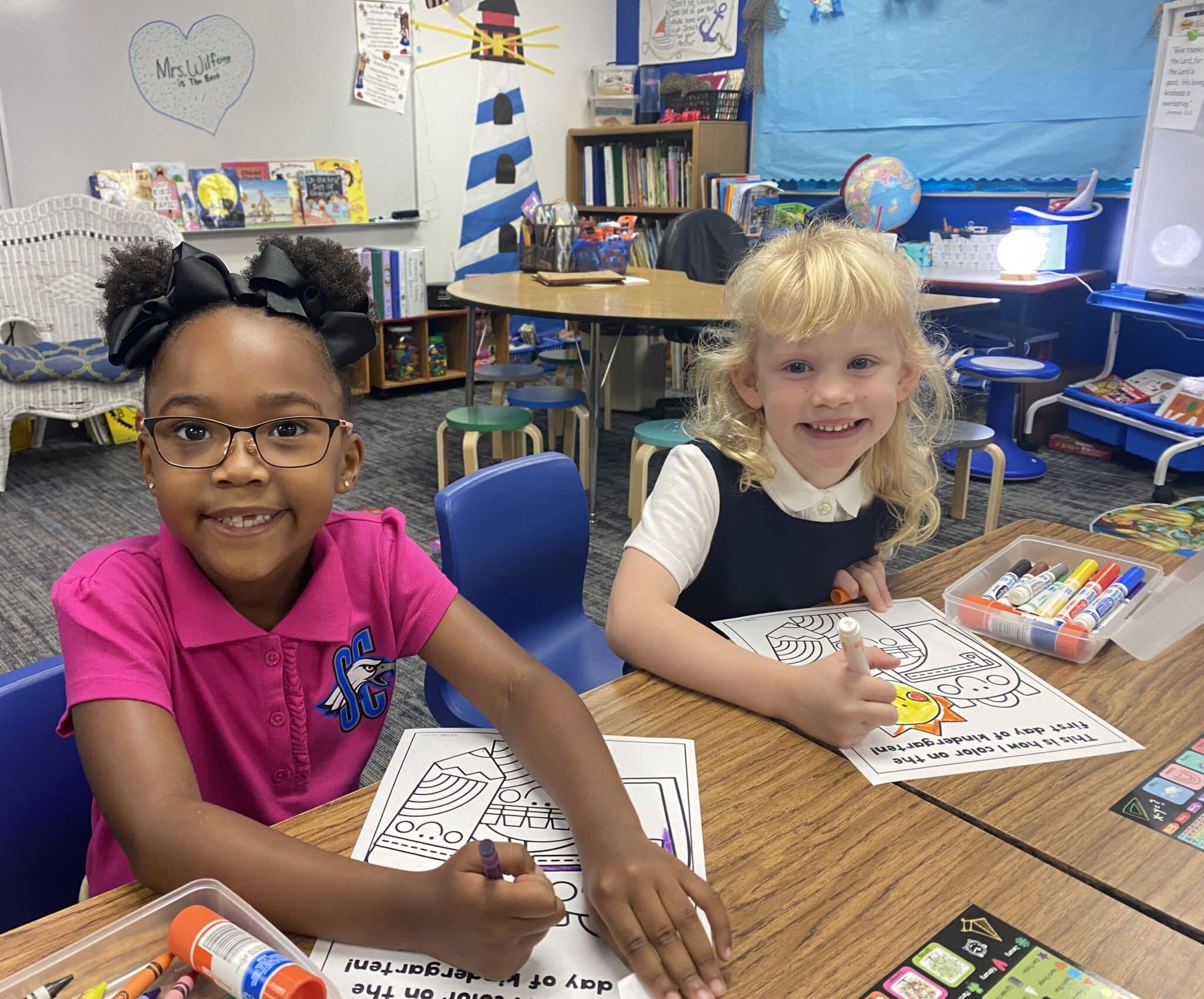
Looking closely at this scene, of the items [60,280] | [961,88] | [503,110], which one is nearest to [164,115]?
[60,280]

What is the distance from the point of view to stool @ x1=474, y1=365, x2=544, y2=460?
3.49 metres

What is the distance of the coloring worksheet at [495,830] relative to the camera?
55 centimetres

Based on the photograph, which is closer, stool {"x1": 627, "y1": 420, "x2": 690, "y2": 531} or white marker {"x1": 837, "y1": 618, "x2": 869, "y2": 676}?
white marker {"x1": 837, "y1": 618, "x2": 869, "y2": 676}

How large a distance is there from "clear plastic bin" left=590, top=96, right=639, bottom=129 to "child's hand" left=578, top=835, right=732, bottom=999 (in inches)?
205

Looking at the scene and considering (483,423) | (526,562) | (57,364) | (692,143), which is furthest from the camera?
(692,143)

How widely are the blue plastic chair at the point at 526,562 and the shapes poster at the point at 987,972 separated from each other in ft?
2.34

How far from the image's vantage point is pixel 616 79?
5.29 metres

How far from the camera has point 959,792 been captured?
72cm

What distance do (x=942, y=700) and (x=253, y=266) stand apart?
755mm

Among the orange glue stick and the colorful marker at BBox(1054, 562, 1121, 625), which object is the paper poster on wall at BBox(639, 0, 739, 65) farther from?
the orange glue stick

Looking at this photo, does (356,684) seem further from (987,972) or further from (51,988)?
(987,972)

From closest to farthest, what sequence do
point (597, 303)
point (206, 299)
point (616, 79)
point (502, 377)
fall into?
point (206, 299) < point (597, 303) < point (502, 377) < point (616, 79)

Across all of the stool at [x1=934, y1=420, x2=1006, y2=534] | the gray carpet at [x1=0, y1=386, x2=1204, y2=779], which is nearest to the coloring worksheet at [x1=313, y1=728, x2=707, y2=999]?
the gray carpet at [x1=0, y1=386, x2=1204, y2=779]

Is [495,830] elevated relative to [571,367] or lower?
elevated
